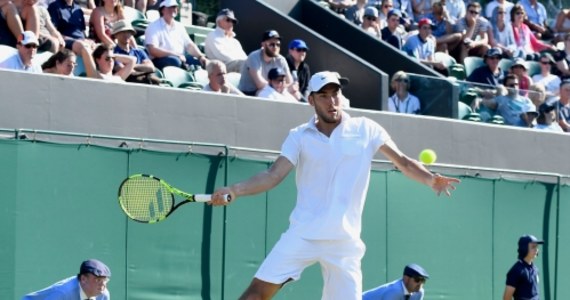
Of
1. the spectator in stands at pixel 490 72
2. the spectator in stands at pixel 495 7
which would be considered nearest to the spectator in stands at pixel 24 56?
the spectator in stands at pixel 490 72

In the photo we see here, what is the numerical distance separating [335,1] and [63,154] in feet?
26.4

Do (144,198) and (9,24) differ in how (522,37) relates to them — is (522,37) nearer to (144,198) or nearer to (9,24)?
(9,24)

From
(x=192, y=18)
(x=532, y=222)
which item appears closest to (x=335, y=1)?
(x=192, y=18)

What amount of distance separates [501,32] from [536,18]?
90.9 inches

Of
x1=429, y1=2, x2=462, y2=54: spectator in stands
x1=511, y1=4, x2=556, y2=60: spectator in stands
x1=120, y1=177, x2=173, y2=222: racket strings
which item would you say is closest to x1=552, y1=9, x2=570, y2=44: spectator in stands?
x1=511, y1=4, x2=556, y2=60: spectator in stands

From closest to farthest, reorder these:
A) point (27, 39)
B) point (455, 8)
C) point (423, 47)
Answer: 1. point (27, 39)
2. point (423, 47)
3. point (455, 8)

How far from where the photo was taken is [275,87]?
14430mm

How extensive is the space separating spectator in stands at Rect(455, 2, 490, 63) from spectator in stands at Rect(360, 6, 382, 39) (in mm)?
1738

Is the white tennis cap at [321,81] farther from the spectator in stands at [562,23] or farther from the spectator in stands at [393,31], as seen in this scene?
the spectator in stands at [562,23]

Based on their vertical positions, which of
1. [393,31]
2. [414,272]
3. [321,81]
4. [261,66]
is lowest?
[414,272]

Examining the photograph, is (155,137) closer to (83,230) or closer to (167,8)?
(83,230)

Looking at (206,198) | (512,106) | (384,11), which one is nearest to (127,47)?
(512,106)

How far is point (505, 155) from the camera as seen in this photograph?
1593 cm

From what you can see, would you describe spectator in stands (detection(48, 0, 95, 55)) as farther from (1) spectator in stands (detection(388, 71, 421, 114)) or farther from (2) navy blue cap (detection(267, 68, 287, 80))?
(1) spectator in stands (detection(388, 71, 421, 114))
